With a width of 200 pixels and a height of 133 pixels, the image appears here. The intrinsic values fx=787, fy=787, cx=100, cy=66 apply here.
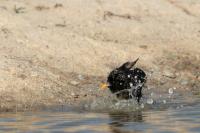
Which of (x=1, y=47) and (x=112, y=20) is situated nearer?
(x=1, y=47)

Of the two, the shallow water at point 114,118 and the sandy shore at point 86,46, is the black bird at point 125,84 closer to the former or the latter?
the shallow water at point 114,118

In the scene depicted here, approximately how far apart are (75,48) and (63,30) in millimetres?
1022

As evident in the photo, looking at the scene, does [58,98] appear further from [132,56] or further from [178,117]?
[132,56]

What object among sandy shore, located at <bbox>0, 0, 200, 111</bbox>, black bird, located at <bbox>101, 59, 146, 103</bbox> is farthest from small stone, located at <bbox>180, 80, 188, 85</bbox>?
black bird, located at <bbox>101, 59, 146, 103</bbox>

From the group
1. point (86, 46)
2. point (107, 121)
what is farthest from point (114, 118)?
point (86, 46)

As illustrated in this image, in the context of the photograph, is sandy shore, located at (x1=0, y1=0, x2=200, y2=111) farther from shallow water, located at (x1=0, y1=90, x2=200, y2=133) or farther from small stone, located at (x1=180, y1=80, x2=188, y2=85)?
shallow water, located at (x1=0, y1=90, x2=200, y2=133)

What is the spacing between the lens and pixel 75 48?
1620cm

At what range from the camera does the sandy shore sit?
13484 mm

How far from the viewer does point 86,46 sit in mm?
16469

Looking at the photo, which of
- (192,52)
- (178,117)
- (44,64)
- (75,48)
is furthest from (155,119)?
(192,52)

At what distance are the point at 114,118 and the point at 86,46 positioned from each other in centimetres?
553

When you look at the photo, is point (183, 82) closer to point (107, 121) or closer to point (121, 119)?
point (121, 119)

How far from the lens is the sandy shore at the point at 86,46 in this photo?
531 inches

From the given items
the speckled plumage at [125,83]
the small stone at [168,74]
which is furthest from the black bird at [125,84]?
the small stone at [168,74]
